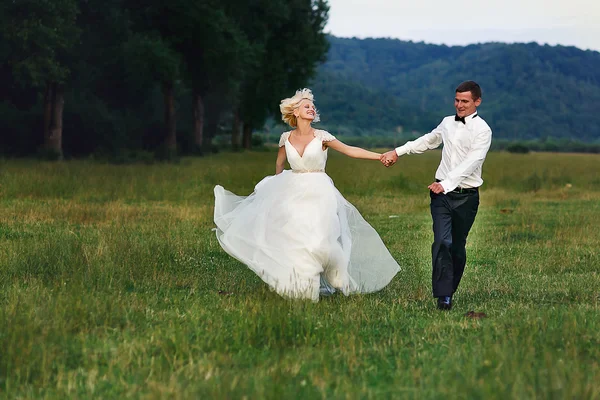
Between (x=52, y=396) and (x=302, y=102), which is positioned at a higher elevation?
(x=302, y=102)

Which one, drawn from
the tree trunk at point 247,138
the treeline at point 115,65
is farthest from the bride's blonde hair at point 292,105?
the tree trunk at point 247,138

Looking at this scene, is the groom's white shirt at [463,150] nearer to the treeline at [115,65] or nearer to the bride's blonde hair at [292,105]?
the bride's blonde hair at [292,105]

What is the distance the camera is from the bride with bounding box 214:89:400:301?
962 cm

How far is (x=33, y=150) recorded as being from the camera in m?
44.9

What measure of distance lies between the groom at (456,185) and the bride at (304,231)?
3.20 ft

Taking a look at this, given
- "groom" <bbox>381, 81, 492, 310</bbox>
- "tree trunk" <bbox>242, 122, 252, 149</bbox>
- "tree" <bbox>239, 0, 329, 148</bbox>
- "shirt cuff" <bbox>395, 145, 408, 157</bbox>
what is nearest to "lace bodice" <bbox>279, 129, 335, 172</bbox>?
"shirt cuff" <bbox>395, 145, 408, 157</bbox>

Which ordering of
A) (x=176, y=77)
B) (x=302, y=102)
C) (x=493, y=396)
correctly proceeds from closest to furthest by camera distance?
(x=493, y=396)
(x=302, y=102)
(x=176, y=77)

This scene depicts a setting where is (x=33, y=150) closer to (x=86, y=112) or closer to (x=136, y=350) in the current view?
(x=86, y=112)

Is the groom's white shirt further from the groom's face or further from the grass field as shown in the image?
the grass field

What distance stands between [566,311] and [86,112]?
42504 millimetres

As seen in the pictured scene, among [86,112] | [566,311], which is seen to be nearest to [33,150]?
[86,112]

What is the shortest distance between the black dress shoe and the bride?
3.33 feet

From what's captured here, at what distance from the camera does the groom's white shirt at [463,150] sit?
30.6 ft

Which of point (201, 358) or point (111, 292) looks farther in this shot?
point (111, 292)
